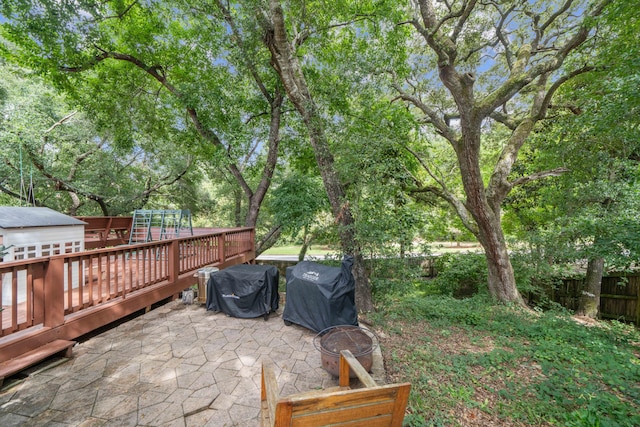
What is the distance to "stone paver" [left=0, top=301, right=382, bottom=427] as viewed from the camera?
2.10 m

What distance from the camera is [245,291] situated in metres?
4.11

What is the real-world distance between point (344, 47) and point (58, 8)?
20.1 feet

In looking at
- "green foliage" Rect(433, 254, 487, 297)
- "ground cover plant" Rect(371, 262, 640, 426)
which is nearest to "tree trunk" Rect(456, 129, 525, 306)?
"ground cover plant" Rect(371, 262, 640, 426)

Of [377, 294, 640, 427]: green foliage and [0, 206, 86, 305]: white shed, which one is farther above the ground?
[0, 206, 86, 305]: white shed

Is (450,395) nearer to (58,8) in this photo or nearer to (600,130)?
(600,130)

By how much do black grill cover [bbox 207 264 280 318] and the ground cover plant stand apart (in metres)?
1.84

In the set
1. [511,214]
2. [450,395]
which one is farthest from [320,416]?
[511,214]

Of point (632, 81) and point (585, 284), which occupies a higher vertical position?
point (632, 81)

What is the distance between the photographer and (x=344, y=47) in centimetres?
750

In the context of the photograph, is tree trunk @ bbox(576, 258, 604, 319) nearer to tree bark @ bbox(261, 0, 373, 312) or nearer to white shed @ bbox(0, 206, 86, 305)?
tree bark @ bbox(261, 0, 373, 312)

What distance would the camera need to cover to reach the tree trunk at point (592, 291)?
7.04 meters

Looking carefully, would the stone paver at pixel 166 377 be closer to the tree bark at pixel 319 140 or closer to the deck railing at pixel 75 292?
the deck railing at pixel 75 292

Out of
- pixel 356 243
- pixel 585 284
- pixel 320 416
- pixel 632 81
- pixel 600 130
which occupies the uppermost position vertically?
pixel 632 81

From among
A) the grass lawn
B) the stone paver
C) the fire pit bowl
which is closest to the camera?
the stone paver
